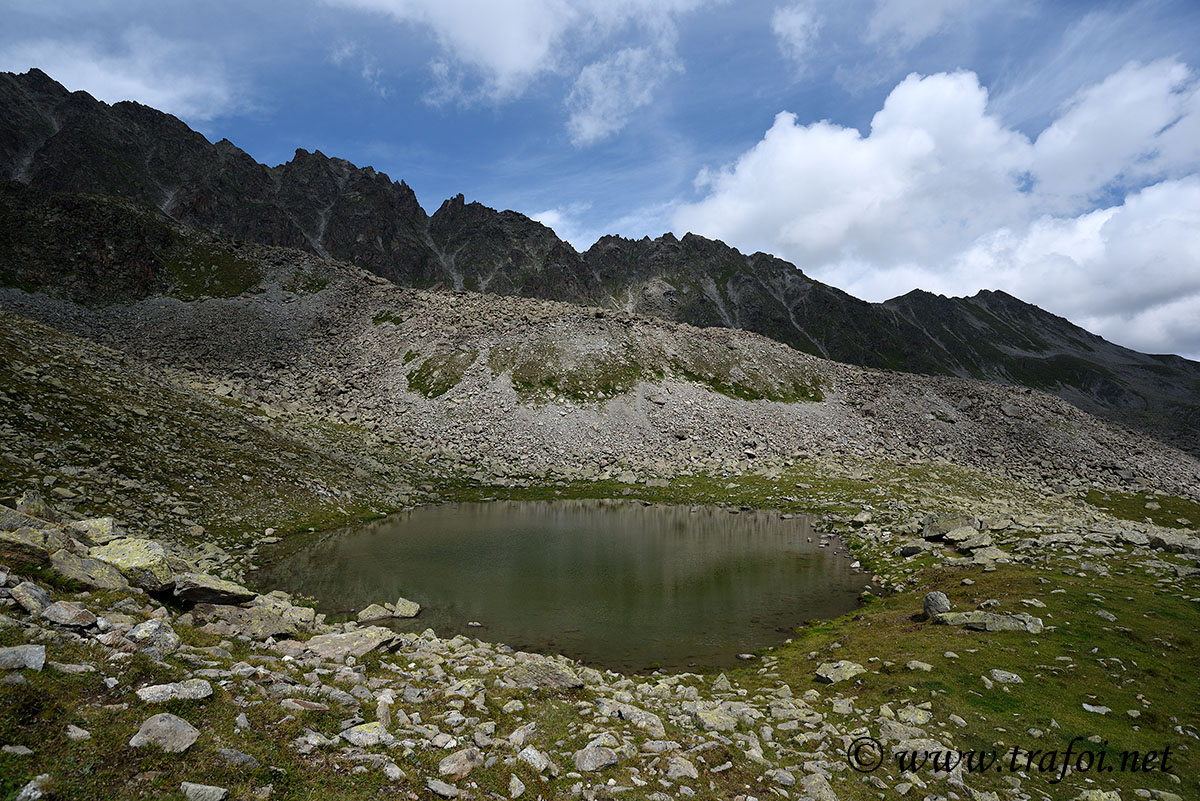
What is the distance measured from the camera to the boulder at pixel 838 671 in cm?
1936

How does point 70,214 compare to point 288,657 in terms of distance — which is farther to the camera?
point 70,214

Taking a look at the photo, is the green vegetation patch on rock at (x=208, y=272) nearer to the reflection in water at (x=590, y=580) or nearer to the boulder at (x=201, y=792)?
the reflection in water at (x=590, y=580)

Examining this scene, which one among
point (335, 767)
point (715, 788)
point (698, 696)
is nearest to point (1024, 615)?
point (698, 696)

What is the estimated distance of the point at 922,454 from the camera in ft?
286

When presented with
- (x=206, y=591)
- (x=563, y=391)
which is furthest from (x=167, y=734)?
(x=563, y=391)

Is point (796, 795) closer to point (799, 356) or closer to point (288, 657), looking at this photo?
point (288, 657)

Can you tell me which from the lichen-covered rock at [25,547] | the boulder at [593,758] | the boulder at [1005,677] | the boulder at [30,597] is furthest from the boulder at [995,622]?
the lichen-covered rock at [25,547]

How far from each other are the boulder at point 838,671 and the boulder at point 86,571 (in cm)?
2381

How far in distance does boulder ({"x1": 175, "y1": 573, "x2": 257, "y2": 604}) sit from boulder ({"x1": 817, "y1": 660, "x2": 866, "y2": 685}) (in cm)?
2205

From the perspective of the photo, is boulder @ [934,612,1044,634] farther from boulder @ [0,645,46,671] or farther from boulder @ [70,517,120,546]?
boulder @ [70,517,120,546]

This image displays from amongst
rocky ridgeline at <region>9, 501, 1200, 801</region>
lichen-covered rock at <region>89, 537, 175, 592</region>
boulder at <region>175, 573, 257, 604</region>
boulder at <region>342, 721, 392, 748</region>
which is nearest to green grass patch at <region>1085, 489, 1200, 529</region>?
rocky ridgeline at <region>9, 501, 1200, 801</region>

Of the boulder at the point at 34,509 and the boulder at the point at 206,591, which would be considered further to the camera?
the boulder at the point at 34,509

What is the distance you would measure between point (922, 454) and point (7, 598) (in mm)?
104460

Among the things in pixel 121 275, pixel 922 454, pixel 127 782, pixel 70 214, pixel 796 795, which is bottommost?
pixel 796 795
